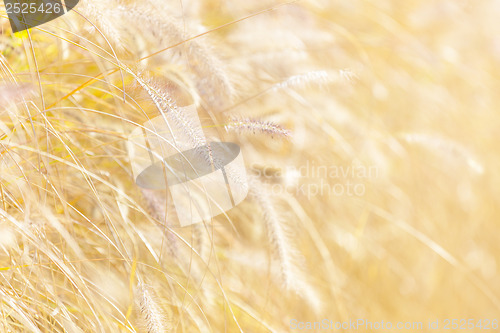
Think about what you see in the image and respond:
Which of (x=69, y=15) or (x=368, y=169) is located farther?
(x=368, y=169)

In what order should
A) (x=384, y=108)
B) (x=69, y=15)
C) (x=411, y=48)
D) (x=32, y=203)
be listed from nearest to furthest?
(x=32, y=203) < (x=69, y=15) < (x=411, y=48) < (x=384, y=108)

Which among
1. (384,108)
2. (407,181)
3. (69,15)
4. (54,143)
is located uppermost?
(69,15)

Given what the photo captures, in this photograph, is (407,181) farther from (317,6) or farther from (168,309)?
(168,309)

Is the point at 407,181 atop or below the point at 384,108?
below

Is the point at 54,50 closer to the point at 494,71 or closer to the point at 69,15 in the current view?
the point at 69,15

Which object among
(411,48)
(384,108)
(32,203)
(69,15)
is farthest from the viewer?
(384,108)

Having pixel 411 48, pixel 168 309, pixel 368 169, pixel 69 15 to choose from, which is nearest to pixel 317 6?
pixel 411 48

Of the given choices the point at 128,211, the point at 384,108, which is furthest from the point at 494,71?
the point at 128,211
